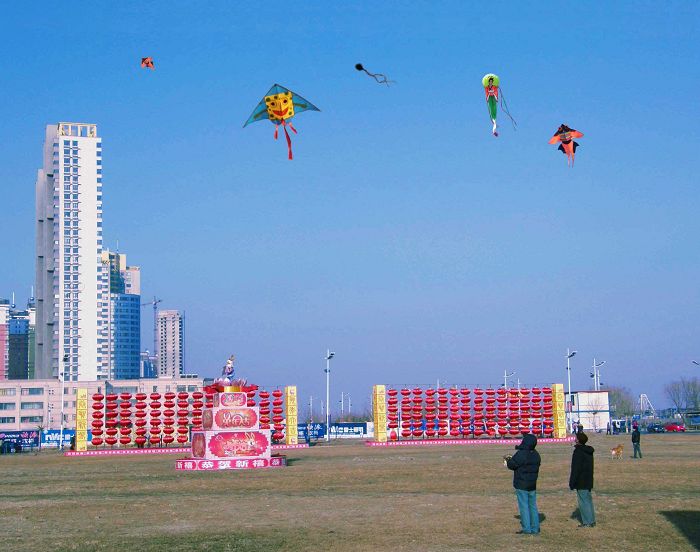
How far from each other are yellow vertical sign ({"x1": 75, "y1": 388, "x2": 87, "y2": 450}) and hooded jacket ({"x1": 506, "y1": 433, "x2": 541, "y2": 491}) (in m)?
50.4

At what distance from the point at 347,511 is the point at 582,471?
21.8 feet

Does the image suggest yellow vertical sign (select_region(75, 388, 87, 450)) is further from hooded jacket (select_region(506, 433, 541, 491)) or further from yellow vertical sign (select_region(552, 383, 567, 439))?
hooded jacket (select_region(506, 433, 541, 491))

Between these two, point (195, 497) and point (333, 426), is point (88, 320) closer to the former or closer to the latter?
point (333, 426)

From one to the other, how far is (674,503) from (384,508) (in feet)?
23.3

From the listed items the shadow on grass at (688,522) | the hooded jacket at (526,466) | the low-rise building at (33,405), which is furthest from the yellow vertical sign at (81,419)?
the low-rise building at (33,405)

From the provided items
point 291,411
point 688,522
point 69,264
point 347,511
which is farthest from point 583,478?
point 69,264

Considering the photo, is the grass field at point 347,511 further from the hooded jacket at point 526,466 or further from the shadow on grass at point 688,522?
the hooded jacket at point 526,466

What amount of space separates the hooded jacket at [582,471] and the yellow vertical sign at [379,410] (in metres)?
49.5

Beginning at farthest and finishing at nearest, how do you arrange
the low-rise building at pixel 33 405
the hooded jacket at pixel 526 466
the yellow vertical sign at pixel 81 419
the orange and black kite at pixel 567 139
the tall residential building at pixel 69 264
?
the tall residential building at pixel 69 264
the low-rise building at pixel 33 405
the yellow vertical sign at pixel 81 419
the orange and black kite at pixel 567 139
the hooded jacket at pixel 526 466

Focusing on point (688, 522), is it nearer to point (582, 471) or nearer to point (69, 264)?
point (582, 471)

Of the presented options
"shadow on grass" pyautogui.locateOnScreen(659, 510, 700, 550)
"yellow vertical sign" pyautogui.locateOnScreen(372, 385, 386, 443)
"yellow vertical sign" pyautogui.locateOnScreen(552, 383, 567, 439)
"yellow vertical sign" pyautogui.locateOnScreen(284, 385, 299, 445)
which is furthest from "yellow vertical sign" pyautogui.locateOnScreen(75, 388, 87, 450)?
"shadow on grass" pyautogui.locateOnScreen(659, 510, 700, 550)

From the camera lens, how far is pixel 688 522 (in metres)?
19.1

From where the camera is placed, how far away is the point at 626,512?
20.8 meters

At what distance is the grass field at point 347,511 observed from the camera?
17.3 metres
